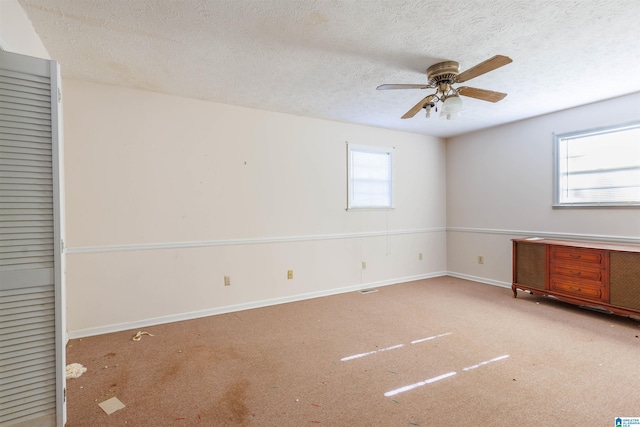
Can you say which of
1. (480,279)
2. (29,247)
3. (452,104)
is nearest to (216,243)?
A: (29,247)

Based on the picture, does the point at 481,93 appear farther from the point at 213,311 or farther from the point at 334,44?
the point at 213,311

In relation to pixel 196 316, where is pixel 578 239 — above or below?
above

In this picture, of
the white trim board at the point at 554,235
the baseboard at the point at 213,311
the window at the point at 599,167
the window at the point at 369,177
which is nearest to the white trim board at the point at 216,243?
the window at the point at 369,177

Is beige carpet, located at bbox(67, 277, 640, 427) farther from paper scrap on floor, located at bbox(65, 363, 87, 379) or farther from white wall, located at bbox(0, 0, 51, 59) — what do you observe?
white wall, located at bbox(0, 0, 51, 59)

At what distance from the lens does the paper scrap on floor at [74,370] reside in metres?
2.24

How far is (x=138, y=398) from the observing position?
6.50 feet

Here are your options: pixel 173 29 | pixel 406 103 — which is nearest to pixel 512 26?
pixel 406 103

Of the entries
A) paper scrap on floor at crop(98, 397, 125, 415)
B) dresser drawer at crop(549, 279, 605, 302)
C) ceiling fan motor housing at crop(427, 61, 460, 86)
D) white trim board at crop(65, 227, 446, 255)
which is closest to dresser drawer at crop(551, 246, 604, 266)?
dresser drawer at crop(549, 279, 605, 302)

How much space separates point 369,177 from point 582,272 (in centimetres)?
279

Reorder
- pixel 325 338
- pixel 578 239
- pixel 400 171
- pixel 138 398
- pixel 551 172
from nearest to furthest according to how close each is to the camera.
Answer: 1. pixel 138 398
2. pixel 325 338
3. pixel 578 239
4. pixel 551 172
5. pixel 400 171

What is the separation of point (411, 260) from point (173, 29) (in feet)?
14.5

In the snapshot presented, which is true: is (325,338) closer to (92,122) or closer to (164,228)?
(164,228)

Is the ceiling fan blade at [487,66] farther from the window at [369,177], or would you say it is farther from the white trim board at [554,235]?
the white trim board at [554,235]

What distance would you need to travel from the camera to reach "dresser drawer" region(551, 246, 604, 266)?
3207mm
